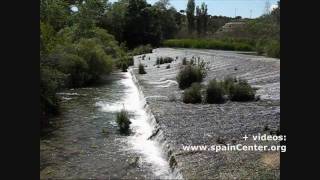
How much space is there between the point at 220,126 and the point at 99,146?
144 inches

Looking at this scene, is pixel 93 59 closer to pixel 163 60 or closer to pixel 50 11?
pixel 50 11

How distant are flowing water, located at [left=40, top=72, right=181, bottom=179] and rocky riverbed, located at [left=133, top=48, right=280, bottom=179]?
564 millimetres

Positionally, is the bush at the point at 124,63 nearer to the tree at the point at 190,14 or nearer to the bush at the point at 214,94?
the bush at the point at 214,94

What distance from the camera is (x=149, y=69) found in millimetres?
35781

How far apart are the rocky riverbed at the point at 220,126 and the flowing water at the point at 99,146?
1.85 ft

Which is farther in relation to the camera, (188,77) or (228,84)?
(188,77)

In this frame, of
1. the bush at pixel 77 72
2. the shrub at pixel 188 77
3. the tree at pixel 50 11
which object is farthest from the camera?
the bush at pixel 77 72

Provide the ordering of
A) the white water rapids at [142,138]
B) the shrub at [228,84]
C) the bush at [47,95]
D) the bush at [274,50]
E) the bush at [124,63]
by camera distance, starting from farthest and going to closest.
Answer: the bush at [124,63]
the bush at [274,50]
the shrub at [228,84]
the bush at [47,95]
the white water rapids at [142,138]

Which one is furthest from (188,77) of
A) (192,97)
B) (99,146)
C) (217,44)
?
(217,44)

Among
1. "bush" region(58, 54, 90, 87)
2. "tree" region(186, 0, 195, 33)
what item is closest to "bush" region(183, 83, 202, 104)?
"bush" region(58, 54, 90, 87)

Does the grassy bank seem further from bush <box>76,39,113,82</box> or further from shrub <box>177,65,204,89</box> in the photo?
shrub <box>177,65,204,89</box>

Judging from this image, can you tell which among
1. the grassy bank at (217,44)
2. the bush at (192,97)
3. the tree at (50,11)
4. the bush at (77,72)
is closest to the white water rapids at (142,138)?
the bush at (192,97)

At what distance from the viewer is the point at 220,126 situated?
1400cm

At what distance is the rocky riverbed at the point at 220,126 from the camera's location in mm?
10156
